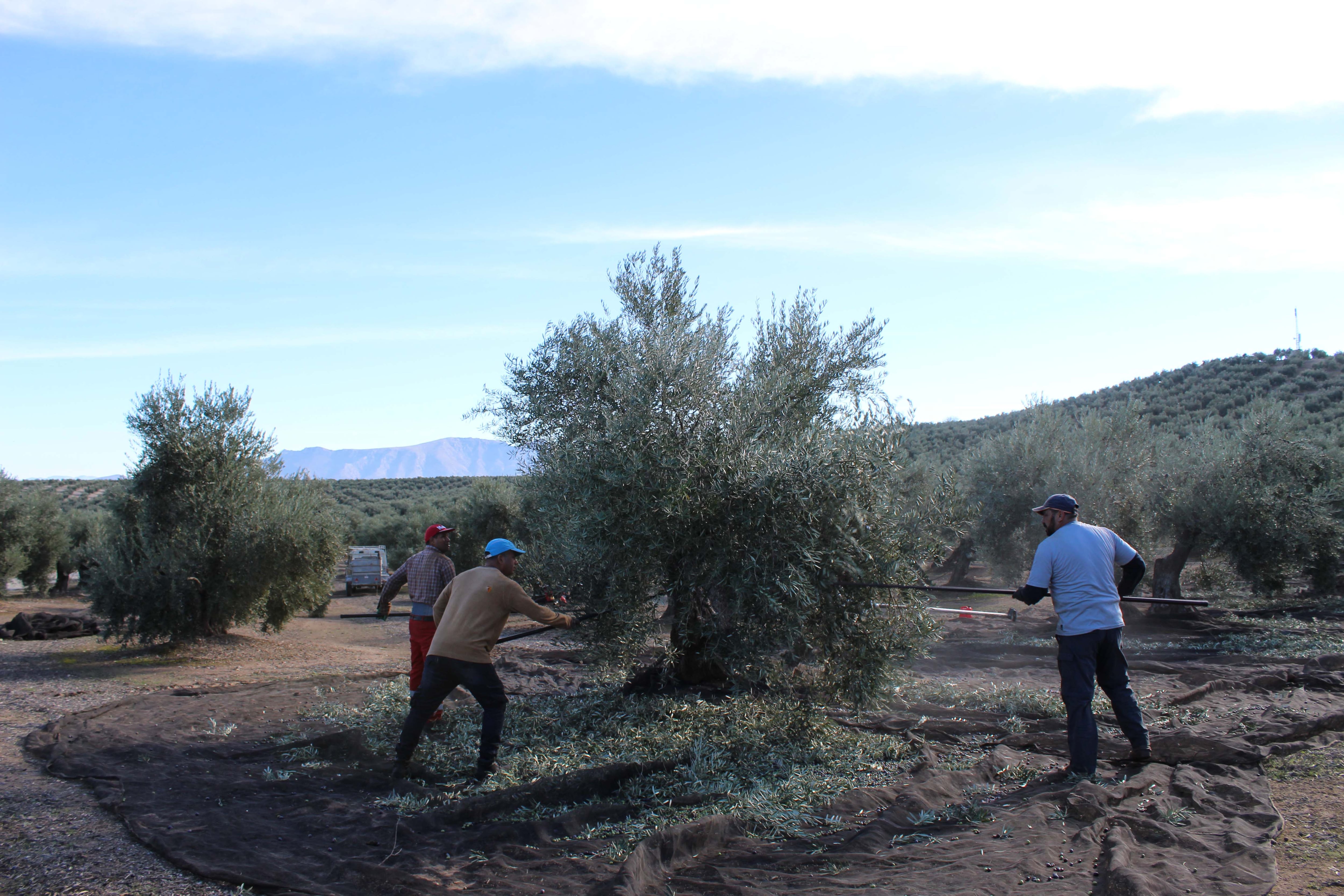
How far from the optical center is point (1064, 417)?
21734mm

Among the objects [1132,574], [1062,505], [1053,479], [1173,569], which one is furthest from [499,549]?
[1173,569]

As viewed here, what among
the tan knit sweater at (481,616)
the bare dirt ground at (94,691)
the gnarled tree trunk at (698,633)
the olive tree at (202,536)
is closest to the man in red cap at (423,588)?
the tan knit sweater at (481,616)

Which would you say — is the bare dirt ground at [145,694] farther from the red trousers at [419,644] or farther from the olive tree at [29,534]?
the olive tree at [29,534]

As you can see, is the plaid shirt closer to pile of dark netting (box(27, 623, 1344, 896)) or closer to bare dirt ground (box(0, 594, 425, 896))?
pile of dark netting (box(27, 623, 1344, 896))

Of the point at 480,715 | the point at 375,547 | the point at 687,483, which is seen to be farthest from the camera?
the point at 375,547

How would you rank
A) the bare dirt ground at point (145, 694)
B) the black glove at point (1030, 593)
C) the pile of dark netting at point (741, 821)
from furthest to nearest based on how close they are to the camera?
the black glove at point (1030, 593) → the bare dirt ground at point (145, 694) → the pile of dark netting at point (741, 821)

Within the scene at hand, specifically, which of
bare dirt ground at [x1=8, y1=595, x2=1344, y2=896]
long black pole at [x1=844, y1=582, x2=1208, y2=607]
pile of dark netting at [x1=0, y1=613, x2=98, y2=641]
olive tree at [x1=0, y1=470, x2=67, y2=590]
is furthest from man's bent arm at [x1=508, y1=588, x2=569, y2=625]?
olive tree at [x1=0, y1=470, x2=67, y2=590]

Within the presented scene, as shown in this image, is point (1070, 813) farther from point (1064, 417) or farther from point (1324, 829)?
point (1064, 417)

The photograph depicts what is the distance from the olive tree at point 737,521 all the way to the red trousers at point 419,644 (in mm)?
1469

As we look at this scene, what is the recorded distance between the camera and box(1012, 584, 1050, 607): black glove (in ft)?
21.3

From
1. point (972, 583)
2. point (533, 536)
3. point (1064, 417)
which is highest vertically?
point (1064, 417)

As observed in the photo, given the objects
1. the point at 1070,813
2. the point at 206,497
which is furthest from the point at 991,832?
the point at 206,497

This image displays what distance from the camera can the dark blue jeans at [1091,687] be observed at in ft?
20.5

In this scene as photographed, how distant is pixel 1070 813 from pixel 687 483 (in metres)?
3.61
